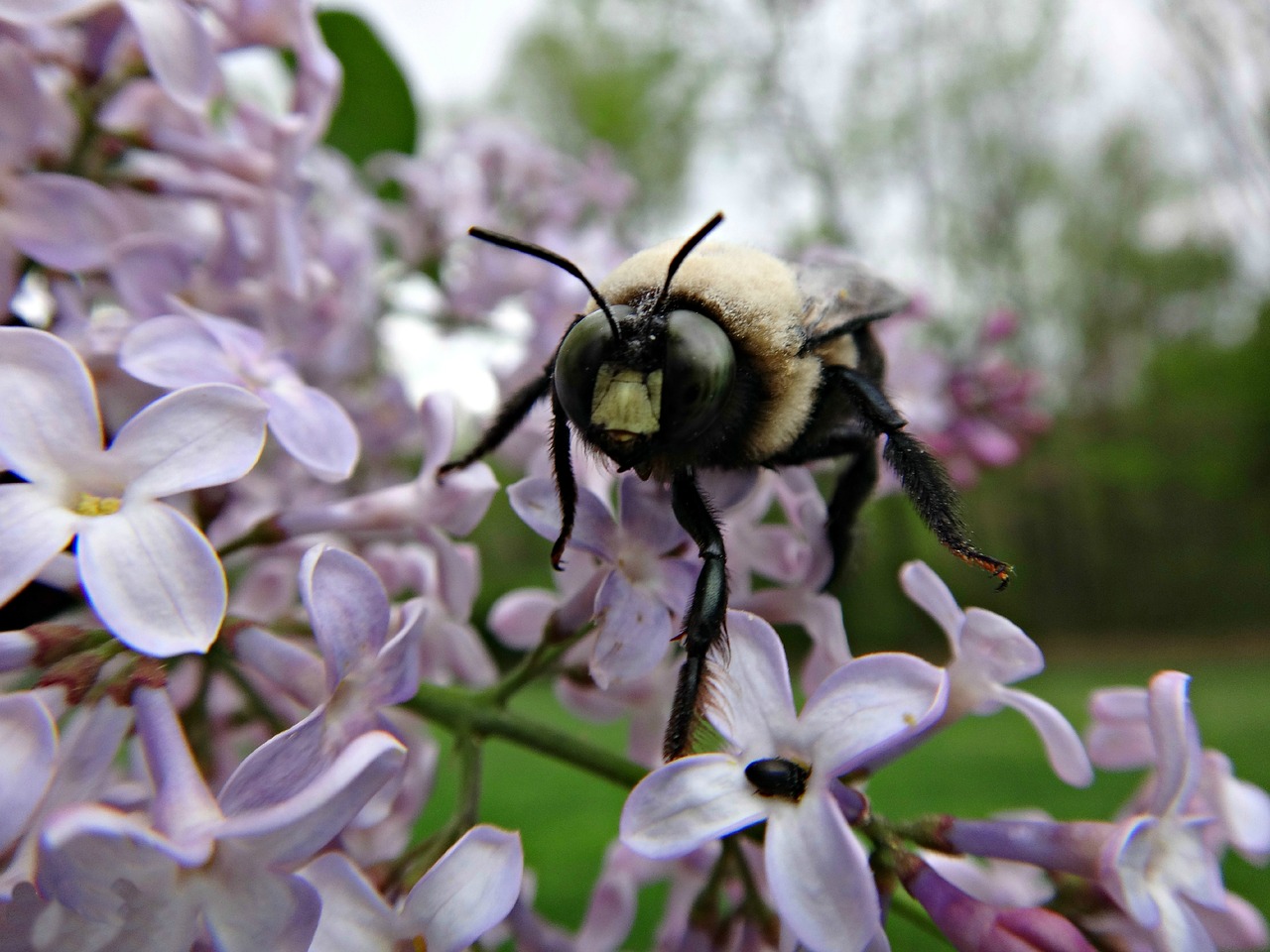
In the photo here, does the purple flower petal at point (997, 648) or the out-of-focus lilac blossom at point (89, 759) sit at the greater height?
the purple flower petal at point (997, 648)

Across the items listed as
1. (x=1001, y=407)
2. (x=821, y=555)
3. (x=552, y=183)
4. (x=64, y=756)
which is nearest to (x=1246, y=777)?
(x=1001, y=407)

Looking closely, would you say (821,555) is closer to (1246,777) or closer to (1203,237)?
(1246,777)

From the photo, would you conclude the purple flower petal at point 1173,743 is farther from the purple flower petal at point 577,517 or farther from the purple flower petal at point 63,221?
the purple flower petal at point 63,221

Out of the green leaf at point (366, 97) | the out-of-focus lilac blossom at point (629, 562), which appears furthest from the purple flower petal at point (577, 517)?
the green leaf at point (366, 97)

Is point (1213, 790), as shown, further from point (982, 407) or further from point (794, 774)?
point (982, 407)

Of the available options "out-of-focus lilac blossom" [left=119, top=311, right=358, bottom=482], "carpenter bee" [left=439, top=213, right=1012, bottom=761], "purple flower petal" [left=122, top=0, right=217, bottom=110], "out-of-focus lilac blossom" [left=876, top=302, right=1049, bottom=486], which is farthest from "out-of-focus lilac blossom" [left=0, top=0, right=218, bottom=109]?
"out-of-focus lilac blossom" [left=876, top=302, right=1049, bottom=486]

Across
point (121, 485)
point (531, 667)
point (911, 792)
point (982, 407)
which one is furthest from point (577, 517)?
point (911, 792)

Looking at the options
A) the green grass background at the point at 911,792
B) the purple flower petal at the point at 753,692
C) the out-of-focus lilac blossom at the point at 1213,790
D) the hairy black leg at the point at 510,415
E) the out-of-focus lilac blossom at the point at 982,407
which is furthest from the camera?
the green grass background at the point at 911,792
